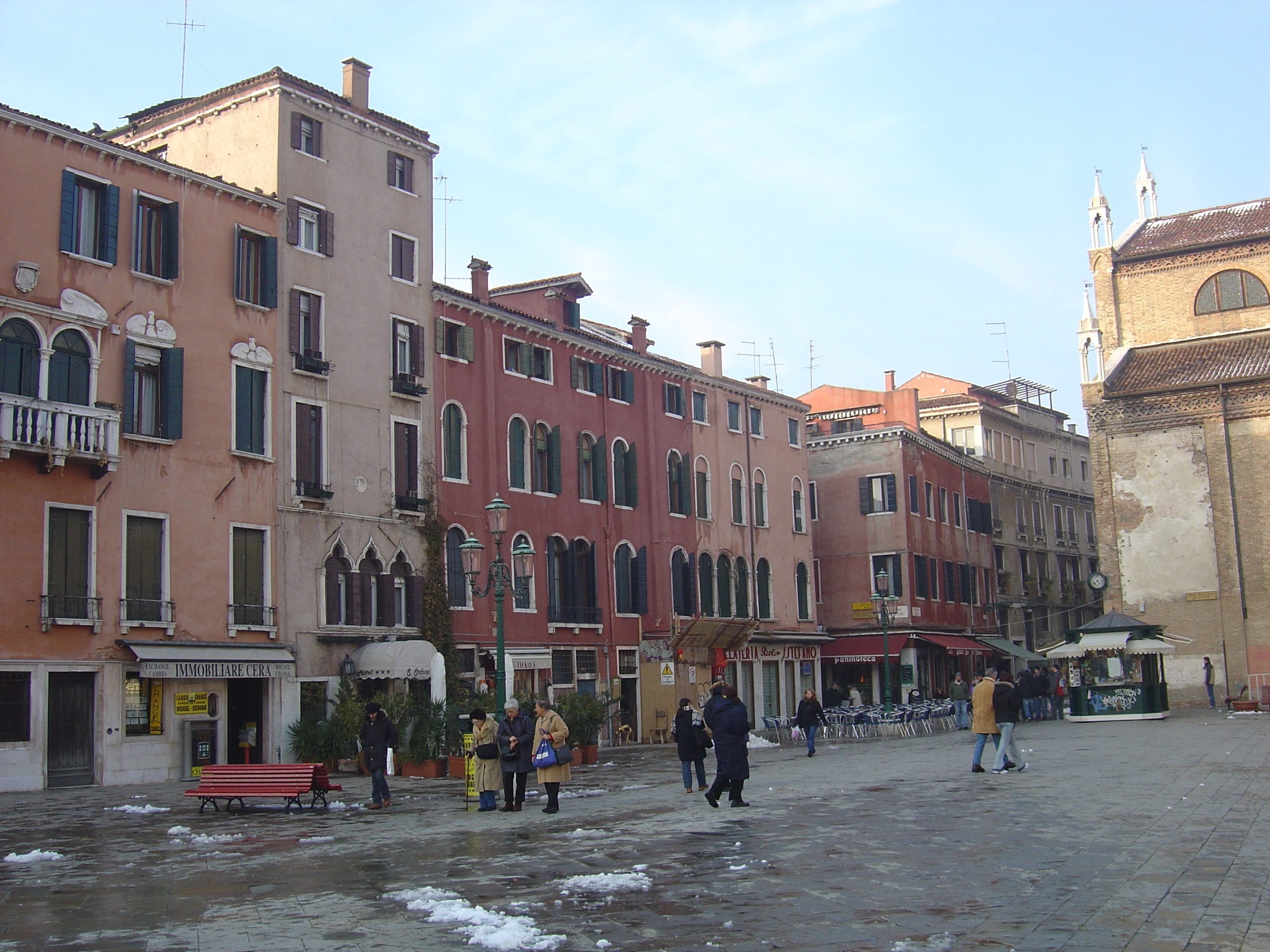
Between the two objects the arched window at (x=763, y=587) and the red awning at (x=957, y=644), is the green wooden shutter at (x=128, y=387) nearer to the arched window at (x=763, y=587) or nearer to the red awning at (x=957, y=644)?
the arched window at (x=763, y=587)

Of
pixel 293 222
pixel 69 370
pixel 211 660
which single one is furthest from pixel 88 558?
pixel 293 222

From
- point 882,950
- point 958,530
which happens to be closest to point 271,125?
point 882,950

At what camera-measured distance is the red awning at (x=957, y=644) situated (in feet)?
165

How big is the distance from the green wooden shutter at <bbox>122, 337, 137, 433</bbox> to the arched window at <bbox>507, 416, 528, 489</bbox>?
10.9 m

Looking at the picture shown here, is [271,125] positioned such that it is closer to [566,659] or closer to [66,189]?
[66,189]

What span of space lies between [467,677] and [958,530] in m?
29.8

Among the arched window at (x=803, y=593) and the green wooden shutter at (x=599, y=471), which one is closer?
the green wooden shutter at (x=599, y=471)

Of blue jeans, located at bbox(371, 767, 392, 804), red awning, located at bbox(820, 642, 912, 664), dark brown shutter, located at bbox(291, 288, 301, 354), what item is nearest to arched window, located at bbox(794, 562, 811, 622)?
red awning, located at bbox(820, 642, 912, 664)

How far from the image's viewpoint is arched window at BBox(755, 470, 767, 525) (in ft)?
149

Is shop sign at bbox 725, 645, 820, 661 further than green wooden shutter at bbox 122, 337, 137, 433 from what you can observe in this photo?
Yes

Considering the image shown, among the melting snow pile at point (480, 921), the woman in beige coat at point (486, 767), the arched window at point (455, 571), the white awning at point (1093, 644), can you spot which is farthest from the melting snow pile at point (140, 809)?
the white awning at point (1093, 644)

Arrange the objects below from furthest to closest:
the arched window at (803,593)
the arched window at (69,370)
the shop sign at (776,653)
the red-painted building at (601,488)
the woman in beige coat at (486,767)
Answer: the arched window at (803,593), the shop sign at (776,653), the red-painted building at (601,488), the arched window at (69,370), the woman in beige coat at (486,767)

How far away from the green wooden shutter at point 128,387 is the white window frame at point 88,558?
1.76 metres

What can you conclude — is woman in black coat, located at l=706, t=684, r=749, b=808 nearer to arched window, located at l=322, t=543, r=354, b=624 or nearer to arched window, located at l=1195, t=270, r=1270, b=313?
arched window, located at l=322, t=543, r=354, b=624
